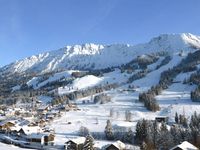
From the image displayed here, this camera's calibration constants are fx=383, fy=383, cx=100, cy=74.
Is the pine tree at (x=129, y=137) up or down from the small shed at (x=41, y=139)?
down

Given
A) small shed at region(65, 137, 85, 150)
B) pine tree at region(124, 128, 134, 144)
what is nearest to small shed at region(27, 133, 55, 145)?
small shed at region(65, 137, 85, 150)

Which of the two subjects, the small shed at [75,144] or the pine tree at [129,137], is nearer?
the small shed at [75,144]

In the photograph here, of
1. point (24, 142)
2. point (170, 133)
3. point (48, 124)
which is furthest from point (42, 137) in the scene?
point (48, 124)

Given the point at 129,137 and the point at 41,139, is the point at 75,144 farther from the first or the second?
the point at 129,137

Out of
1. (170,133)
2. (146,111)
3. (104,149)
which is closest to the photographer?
(104,149)

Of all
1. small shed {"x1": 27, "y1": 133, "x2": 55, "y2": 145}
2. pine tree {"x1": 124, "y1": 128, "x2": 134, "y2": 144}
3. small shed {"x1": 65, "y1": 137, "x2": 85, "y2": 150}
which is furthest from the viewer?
pine tree {"x1": 124, "y1": 128, "x2": 134, "y2": 144}

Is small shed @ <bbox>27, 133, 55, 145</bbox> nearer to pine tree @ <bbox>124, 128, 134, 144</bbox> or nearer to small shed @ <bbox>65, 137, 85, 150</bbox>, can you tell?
small shed @ <bbox>65, 137, 85, 150</bbox>

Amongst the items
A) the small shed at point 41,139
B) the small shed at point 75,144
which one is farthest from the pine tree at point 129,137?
the small shed at point 41,139

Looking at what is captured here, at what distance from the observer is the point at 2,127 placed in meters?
130

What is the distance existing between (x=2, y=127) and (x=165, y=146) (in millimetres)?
59243

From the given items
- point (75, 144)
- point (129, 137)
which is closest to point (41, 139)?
point (75, 144)

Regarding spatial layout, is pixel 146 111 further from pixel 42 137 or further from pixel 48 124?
pixel 42 137

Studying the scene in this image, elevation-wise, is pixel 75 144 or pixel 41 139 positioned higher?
pixel 41 139

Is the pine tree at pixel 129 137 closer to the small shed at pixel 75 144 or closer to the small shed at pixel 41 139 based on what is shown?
the small shed at pixel 75 144
